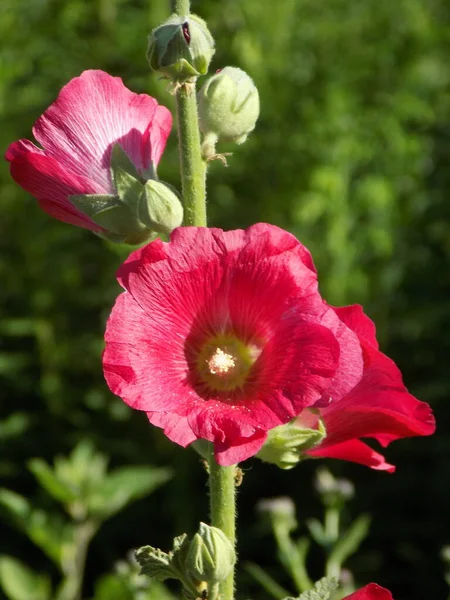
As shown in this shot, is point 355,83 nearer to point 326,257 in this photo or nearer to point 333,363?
point 326,257

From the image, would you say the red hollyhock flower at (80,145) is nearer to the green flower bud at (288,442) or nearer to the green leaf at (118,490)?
the green flower bud at (288,442)

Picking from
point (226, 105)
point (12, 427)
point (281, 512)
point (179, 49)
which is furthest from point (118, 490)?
point (179, 49)

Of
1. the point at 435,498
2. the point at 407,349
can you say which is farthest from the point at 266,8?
the point at 435,498

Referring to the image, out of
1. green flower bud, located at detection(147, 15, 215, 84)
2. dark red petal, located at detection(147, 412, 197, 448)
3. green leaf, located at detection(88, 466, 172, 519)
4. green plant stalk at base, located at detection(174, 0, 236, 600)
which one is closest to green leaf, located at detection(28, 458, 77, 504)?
green leaf, located at detection(88, 466, 172, 519)

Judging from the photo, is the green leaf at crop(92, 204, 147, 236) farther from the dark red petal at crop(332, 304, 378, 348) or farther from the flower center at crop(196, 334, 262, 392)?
the dark red petal at crop(332, 304, 378, 348)

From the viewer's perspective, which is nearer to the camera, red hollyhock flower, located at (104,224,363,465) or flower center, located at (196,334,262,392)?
red hollyhock flower, located at (104,224,363,465)

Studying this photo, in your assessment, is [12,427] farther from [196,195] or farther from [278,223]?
[196,195]

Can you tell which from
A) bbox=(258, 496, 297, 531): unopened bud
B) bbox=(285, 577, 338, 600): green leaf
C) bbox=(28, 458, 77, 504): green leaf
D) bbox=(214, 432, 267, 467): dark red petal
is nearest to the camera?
bbox=(214, 432, 267, 467): dark red petal

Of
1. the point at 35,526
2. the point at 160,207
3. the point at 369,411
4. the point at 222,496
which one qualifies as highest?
the point at 160,207
